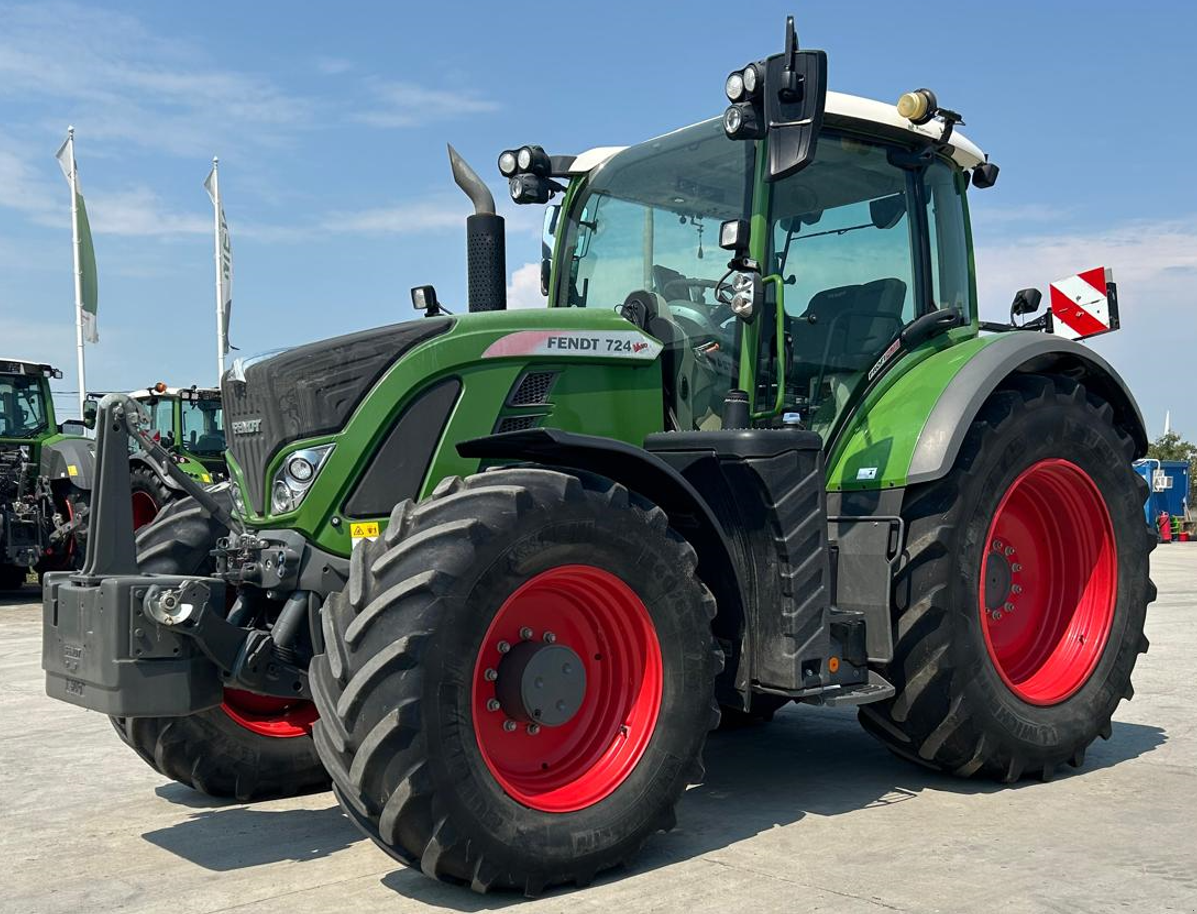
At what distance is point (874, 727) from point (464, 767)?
209cm

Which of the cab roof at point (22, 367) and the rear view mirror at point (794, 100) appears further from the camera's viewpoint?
the cab roof at point (22, 367)

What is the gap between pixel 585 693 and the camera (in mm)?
4148

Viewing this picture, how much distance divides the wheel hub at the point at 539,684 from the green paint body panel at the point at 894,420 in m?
1.60

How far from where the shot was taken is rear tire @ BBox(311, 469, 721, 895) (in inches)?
139

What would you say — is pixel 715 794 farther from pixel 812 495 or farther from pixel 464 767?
pixel 464 767

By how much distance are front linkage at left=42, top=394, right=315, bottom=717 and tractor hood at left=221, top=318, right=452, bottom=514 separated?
1.04ft

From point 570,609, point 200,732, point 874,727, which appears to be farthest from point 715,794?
point 200,732

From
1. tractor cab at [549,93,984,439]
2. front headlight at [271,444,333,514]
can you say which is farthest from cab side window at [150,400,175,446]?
front headlight at [271,444,333,514]

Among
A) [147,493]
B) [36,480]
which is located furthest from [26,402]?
[147,493]

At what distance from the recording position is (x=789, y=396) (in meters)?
5.20

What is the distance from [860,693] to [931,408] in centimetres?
117

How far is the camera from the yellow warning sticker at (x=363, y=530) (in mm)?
4191

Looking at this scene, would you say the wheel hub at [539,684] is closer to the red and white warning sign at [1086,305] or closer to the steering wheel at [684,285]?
the steering wheel at [684,285]

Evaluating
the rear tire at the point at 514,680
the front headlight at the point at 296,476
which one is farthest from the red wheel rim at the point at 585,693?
the front headlight at the point at 296,476
